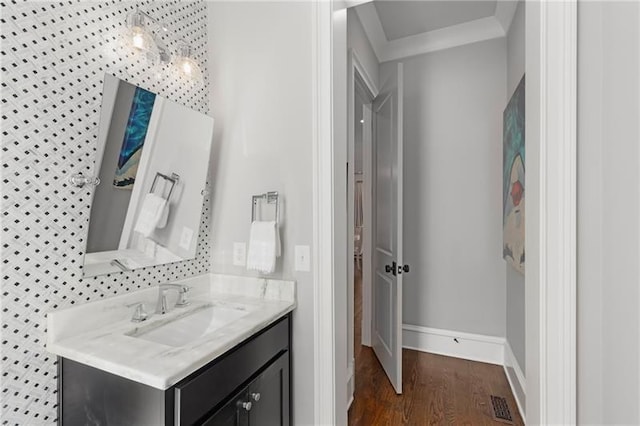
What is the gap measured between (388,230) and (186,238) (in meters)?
1.50

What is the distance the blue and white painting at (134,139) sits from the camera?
3.88 feet

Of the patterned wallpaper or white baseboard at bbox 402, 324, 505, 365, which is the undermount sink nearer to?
the patterned wallpaper

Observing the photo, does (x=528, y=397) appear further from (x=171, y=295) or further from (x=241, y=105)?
(x=241, y=105)

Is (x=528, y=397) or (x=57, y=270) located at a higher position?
(x=57, y=270)

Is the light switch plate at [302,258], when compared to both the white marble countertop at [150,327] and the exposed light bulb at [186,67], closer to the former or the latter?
the white marble countertop at [150,327]

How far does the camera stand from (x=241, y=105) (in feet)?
5.09

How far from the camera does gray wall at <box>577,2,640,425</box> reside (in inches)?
25.6

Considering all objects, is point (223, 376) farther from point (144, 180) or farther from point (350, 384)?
point (350, 384)

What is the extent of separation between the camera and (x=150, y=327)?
3.84 feet

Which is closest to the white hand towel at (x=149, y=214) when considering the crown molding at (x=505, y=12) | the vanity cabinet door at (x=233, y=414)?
the vanity cabinet door at (x=233, y=414)

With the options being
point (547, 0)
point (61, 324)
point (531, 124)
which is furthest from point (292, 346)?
point (547, 0)

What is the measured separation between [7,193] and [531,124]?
5.43 feet

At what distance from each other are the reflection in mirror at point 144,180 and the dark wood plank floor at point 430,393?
1602 millimetres

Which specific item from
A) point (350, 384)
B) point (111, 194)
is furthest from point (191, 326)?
point (350, 384)
